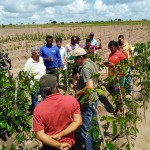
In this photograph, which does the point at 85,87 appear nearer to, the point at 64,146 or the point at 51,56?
the point at 64,146

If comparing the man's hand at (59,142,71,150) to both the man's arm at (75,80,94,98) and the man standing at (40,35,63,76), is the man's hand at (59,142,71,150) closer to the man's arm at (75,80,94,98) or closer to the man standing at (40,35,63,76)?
the man's arm at (75,80,94,98)

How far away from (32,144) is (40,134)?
2256mm

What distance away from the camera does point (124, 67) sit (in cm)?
460

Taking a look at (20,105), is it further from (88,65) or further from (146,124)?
(146,124)

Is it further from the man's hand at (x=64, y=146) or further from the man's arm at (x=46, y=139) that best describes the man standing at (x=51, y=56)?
the man's arm at (x=46, y=139)

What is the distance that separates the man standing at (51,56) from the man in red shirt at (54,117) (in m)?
3.95

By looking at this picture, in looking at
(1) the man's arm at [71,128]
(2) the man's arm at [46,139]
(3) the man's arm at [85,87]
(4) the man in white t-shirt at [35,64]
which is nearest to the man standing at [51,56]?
(4) the man in white t-shirt at [35,64]

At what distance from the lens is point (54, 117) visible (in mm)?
2809

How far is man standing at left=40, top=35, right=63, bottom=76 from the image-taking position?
688cm

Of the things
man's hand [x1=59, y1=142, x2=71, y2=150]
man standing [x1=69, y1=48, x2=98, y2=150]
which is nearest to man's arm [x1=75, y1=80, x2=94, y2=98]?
man standing [x1=69, y1=48, x2=98, y2=150]

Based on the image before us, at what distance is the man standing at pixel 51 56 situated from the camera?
6882 millimetres

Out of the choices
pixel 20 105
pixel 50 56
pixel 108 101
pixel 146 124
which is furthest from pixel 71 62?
pixel 20 105

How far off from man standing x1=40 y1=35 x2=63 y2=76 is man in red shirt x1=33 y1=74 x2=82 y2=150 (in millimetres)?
3949

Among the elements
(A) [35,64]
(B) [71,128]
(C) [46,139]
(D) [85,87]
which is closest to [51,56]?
(A) [35,64]
